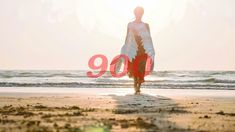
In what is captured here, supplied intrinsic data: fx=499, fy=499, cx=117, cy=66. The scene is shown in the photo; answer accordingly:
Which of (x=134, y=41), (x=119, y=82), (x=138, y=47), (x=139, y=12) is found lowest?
(x=119, y=82)

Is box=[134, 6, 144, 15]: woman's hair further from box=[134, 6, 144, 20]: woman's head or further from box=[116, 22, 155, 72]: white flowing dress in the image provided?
box=[116, 22, 155, 72]: white flowing dress

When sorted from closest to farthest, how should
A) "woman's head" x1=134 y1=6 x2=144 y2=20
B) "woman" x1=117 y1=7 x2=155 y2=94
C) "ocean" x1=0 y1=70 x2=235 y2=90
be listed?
"woman's head" x1=134 y1=6 x2=144 y2=20
"woman" x1=117 y1=7 x2=155 y2=94
"ocean" x1=0 y1=70 x2=235 y2=90

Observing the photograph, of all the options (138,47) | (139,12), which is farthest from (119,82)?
(139,12)

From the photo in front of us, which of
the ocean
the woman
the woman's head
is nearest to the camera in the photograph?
the woman's head

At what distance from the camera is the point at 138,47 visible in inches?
575

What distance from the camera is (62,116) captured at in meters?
7.41

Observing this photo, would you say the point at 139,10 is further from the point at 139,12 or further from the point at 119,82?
the point at 119,82

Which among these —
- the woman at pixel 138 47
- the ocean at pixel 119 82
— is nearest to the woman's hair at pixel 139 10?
the woman at pixel 138 47

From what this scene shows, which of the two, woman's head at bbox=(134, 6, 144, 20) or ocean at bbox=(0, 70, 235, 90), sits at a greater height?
woman's head at bbox=(134, 6, 144, 20)

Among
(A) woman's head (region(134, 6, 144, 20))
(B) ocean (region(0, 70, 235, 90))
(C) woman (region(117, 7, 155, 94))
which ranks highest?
(A) woman's head (region(134, 6, 144, 20))

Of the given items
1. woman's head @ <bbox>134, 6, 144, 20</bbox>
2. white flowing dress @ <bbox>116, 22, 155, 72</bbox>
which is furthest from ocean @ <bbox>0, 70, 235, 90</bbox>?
woman's head @ <bbox>134, 6, 144, 20</bbox>

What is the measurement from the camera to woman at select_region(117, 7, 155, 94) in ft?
47.3

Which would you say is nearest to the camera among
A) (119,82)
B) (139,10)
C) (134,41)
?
(139,10)

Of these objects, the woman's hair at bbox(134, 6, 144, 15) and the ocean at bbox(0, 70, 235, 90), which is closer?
the woman's hair at bbox(134, 6, 144, 15)
